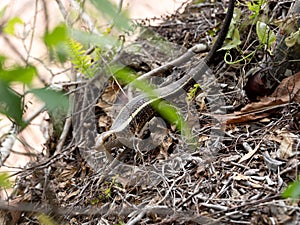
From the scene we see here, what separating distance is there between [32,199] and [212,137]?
25.5 inches

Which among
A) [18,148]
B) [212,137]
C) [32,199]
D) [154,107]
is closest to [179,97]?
[154,107]

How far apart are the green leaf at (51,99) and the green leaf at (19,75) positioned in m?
0.02

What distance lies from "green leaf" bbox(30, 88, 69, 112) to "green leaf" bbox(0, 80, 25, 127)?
20 mm

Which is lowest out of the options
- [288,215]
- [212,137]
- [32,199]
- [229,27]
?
[288,215]

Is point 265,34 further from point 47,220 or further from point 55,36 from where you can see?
point 55,36

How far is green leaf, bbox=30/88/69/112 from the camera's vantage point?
16.7 inches

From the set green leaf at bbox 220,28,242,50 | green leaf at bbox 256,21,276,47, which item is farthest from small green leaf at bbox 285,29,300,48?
green leaf at bbox 220,28,242,50

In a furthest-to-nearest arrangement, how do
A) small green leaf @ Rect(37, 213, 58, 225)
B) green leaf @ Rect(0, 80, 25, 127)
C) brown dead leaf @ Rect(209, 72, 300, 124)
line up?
brown dead leaf @ Rect(209, 72, 300, 124), small green leaf @ Rect(37, 213, 58, 225), green leaf @ Rect(0, 80, 25, 127)

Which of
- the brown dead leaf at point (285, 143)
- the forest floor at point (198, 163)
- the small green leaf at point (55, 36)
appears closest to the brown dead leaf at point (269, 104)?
the forest floor at point (198, 163)

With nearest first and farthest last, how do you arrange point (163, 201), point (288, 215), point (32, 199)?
point (288, 215) → point (163, 201) → point (32, 199)

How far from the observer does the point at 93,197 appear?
4.53 ft

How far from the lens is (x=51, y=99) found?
1.40 feet

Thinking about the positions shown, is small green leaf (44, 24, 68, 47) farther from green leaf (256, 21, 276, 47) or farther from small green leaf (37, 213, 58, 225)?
green leaf (256, 21, 276, 47)

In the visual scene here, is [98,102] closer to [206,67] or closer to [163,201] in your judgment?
[206,67]
